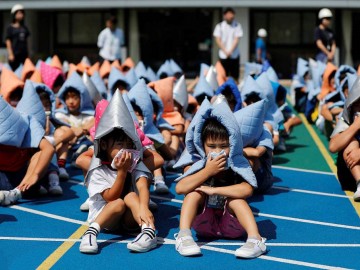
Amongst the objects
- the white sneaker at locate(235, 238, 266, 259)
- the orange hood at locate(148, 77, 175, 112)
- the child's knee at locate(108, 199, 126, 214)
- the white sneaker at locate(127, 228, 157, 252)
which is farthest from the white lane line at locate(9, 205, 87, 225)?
the orange hood at locate(148, 77, 175, 112)

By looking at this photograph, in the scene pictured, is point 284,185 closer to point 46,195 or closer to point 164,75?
point 46,195

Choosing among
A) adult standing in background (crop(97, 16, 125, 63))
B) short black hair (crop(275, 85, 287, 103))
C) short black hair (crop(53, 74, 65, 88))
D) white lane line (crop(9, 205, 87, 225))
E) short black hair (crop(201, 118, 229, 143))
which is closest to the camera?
short black hair (crop(201, 118, 229, 143))

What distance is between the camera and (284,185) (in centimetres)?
771

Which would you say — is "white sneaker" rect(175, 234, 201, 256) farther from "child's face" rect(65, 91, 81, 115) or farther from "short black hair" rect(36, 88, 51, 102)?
"child's face" rect(65, 91, 81, 115)

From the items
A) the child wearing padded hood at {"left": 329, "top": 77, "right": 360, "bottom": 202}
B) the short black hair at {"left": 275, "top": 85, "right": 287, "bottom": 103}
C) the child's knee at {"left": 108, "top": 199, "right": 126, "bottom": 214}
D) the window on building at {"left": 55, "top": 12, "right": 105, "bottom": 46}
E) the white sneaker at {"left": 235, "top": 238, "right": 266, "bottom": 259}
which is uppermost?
the window on building at {"left": 55, "top": 12, "right": 105, "bottom": 46}

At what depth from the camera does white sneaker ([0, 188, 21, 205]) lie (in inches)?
257

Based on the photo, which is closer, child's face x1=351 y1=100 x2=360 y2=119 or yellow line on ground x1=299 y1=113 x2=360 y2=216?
yellow line on ground x1=299 y1=113 x2=360 y2=216

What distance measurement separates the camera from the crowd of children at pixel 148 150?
5.27 meters

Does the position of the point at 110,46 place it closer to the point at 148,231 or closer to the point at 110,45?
the point at 110,45

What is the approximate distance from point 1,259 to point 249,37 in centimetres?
2154

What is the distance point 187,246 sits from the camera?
5.02 meters

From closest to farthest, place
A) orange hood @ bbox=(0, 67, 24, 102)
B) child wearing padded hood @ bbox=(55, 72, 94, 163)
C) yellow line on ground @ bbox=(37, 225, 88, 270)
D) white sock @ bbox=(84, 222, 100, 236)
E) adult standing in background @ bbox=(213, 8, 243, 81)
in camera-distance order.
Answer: yellow line on ground @ bbox=(37, 225, 88, 270) < white sock @ bbox=(84, 222, 100, 236) < orange hood @ bbox=(0, 67, 24, 102) < child wearing padded hood @ bbox=(55, 72, 94, 163) < adult standing in background @ bbox=(213, 8, 243, 81)

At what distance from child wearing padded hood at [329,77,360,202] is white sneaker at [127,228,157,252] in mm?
2297

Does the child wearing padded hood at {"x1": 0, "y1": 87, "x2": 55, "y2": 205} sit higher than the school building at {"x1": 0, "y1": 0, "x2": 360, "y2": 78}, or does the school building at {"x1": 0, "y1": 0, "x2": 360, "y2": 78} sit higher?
the school building at {"x1": 0, "y1": 0, "x2": 360, "y2": 78}
